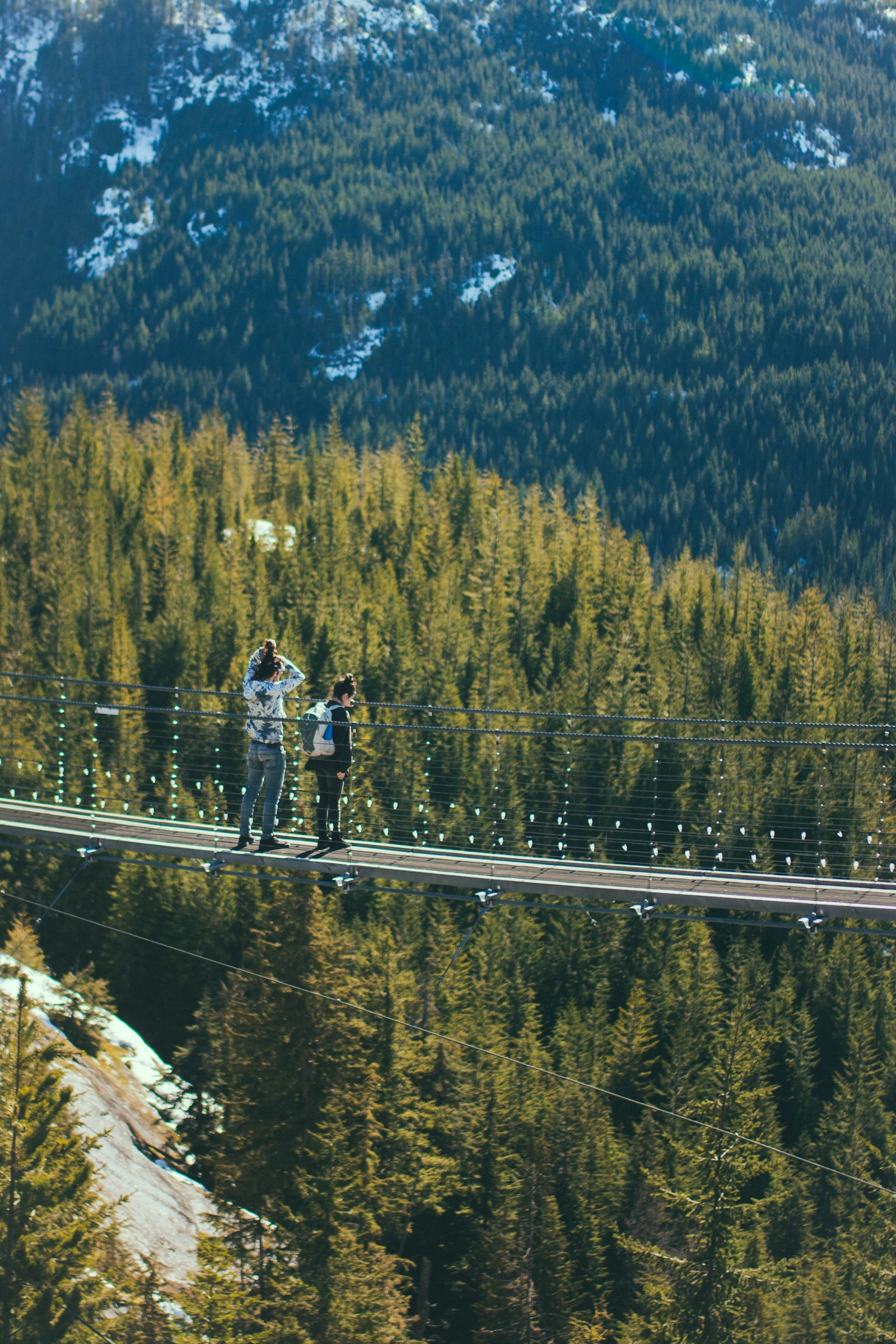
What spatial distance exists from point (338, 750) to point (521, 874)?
196cm

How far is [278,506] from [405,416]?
88.6 m

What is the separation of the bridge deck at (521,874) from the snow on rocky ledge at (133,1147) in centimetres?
849

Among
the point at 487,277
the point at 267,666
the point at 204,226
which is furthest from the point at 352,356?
the point at 267,666

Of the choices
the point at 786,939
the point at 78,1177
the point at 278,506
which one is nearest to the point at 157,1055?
the point at 78,1177

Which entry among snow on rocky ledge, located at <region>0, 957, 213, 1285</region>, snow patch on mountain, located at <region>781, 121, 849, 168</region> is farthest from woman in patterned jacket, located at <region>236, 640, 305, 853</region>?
snow patch on mountain, located at <region>781, 121, 849, 168</region>

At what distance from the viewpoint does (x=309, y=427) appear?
500 ft

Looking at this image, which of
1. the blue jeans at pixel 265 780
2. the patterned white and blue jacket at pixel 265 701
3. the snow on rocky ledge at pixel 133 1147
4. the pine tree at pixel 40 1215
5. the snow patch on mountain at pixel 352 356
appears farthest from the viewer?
the snow patch on mountain at pixel 352 356

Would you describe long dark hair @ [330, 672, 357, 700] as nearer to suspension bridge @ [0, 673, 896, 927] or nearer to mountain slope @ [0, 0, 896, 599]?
suspension bridge @ [0, 673, 896, 927]

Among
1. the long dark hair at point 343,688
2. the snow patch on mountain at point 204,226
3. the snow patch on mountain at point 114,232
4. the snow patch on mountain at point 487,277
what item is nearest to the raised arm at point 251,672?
the long dark hair at point 343,688

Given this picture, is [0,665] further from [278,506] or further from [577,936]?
[278,506]

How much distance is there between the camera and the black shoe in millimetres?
11220

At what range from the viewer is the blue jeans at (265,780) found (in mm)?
11016

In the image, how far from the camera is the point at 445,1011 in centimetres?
3180

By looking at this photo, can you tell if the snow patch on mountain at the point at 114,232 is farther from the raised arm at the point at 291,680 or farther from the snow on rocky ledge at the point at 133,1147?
the raised arm at the point at 291,680
